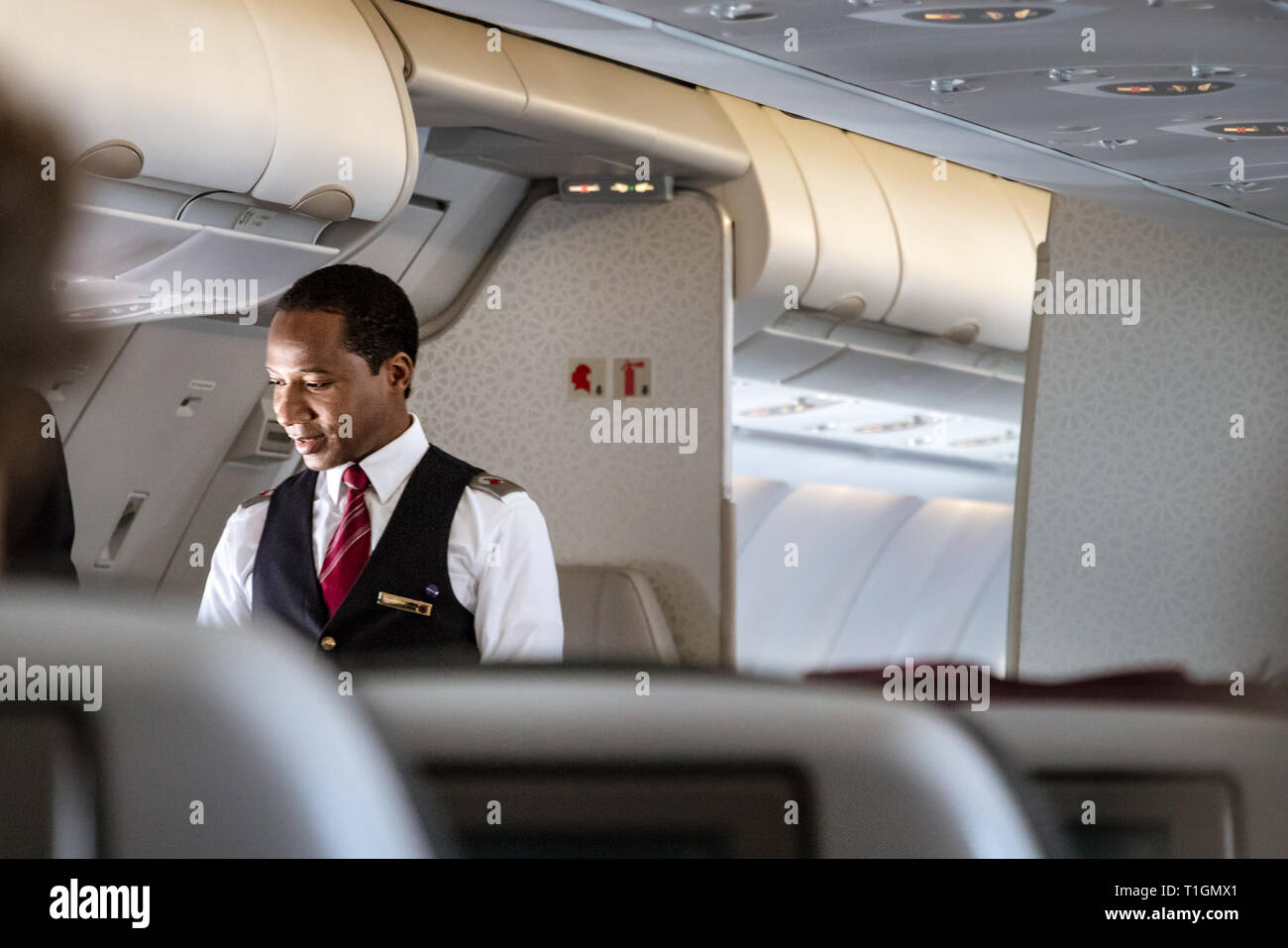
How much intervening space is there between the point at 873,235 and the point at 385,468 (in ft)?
15.3

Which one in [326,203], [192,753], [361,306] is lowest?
[192,753]

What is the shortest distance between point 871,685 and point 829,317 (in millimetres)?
6435

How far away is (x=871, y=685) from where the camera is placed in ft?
1.80

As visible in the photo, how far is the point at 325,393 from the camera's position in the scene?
243 cm

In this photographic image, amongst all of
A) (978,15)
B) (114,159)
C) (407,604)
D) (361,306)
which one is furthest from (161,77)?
(978,15)

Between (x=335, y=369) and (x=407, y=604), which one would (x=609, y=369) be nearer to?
(x=335, y=369)

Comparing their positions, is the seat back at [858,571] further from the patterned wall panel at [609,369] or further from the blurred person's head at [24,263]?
the blurred person's head at [24,263]

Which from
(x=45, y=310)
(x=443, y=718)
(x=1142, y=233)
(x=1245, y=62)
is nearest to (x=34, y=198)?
(x=45, y=310)

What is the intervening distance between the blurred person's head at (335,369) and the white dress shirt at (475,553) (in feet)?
0.13

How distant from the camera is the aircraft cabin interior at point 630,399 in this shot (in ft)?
1.52

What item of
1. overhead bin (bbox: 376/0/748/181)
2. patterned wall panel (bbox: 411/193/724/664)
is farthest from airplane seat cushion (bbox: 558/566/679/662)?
overhead bin (bbox: 376/0/748/181)

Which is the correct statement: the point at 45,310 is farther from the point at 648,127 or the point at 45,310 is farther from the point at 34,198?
the point at 648,127

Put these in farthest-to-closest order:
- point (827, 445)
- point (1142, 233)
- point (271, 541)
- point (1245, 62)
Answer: point (827, 445), point (1142, 233), point (1245, 62), point (271, 541)

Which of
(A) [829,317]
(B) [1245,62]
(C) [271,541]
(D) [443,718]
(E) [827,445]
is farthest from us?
(E) [827,445]
